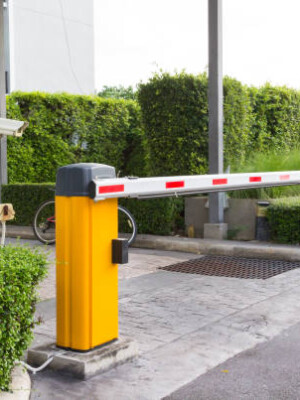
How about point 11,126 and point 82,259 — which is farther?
point 11,126

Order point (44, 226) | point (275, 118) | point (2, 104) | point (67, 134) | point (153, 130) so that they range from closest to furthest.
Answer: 1. point (44, 226)
2. point (153, 130)
3. point (2, 104)
4. point (275, 118)
5. point (67, 134)

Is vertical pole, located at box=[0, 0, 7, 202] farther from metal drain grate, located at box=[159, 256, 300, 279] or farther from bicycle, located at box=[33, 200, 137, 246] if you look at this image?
metal drain grate, located at box=[159, 256, 300, 279]

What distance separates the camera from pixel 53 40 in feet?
71.6

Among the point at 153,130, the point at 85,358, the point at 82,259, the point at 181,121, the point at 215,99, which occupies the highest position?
the point at 215,99

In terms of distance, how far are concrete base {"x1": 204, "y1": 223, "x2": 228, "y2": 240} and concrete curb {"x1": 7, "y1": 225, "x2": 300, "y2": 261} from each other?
0.31m

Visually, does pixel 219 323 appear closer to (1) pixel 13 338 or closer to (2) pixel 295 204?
(1) pixel 13 338

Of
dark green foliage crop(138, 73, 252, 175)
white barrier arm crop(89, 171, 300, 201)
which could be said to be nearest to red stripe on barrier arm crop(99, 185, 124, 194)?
white barrier arm crop(89, 171, 300, 201)

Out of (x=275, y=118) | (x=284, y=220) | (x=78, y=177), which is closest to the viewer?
(x=78, y=177)

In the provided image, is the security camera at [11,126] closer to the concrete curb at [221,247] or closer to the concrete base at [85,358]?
the concrete curb at [221,247]

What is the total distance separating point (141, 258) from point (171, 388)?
14.6ft

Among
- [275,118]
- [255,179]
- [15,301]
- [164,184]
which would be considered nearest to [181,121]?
[275,118]

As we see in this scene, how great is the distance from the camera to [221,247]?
8.25 meters

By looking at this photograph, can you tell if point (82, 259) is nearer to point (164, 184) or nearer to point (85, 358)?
point (85, 358)

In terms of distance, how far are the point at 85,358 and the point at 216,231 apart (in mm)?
5432
